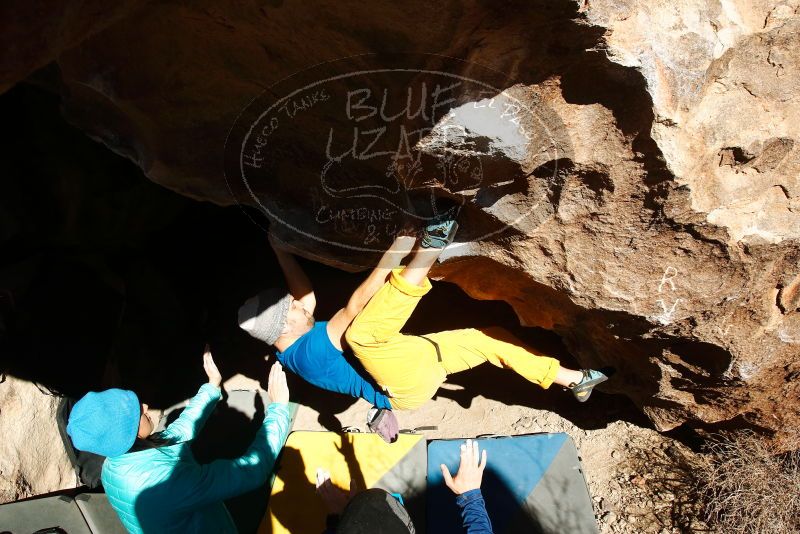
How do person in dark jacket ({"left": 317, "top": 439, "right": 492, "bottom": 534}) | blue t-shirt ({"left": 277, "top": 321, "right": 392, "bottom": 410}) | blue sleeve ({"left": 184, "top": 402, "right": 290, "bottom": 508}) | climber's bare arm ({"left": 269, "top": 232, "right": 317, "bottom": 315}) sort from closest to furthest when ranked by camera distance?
person in dark jacket ({"left": 317, "top": 439, "right": 492, "bottom": 534}), blue sleeve ({"left": 184, "top": 402, "right": 290, "bottom": 508}), blue t-shirt ({"left": 277, "top": 321, "right": 392, "bottom": 410}), climber's bare arm ({"left": 269, "top": 232, "right": 317, "bottom": 315})

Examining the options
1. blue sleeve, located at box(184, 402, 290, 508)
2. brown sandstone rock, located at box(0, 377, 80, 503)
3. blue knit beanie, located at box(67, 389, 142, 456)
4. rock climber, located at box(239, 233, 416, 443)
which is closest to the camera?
blue knit beanie, located at box(67, 389, 142, 456)

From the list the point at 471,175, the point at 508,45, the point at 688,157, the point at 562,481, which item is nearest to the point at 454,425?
the point at 562,481

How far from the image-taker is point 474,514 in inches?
80.1

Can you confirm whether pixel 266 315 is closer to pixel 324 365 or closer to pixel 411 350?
pixel 324 365

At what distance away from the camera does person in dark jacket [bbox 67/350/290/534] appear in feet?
Answer: 6.51

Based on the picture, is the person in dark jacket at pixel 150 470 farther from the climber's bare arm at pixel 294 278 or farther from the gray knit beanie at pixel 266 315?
the climber's bare arm at pixel 294 278

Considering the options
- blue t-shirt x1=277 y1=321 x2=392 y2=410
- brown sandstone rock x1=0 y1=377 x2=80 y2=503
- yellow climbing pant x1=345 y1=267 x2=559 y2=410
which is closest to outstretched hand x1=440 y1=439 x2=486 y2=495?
yellow climbing pant x1=345 y1=267 x2=559 y2=410

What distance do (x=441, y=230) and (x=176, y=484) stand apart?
133 cm

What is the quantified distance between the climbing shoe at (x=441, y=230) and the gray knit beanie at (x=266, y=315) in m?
0.70

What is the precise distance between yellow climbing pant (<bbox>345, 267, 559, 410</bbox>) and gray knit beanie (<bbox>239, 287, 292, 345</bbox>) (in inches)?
14.2

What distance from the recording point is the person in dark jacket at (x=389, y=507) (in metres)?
1.58

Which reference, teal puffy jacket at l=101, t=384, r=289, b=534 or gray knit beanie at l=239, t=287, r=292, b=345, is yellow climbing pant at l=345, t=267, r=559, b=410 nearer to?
gray knit beanie at l=239, t=287, r=292, b=345

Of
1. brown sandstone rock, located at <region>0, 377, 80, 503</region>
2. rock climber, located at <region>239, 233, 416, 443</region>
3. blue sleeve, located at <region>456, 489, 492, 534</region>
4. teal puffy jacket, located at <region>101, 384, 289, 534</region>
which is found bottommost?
brown sandstone rock, located at <region>0, 377, 80, 503</region>

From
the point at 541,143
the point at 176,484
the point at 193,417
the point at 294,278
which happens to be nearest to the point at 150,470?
the point at 176,484
